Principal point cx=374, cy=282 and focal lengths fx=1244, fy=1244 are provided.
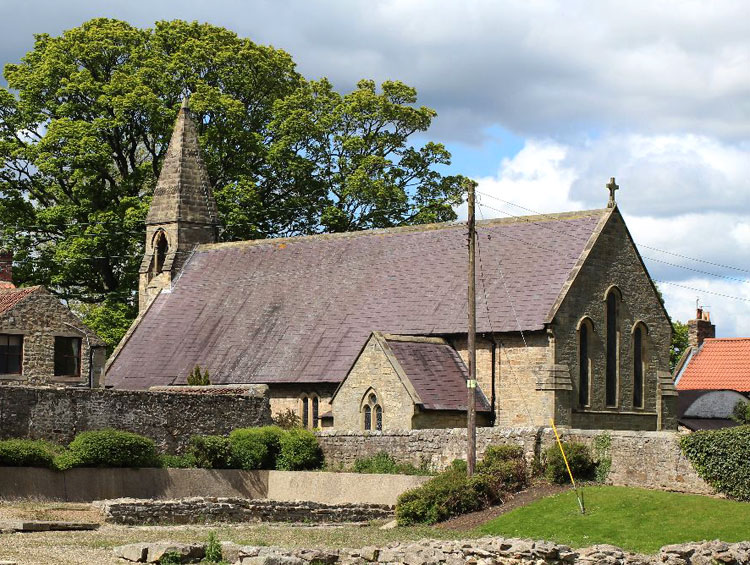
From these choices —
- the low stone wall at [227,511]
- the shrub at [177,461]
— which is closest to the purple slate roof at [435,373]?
the low stone wall at [227,511]

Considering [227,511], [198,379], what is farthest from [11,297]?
[227,511]

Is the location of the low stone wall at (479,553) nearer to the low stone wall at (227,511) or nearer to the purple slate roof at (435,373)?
the low stone wall at (227,511)

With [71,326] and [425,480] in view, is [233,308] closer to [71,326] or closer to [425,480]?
[71,326]

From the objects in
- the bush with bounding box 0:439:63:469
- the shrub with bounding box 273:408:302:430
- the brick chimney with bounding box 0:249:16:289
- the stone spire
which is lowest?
the bush with bounding box 0:439:63:469

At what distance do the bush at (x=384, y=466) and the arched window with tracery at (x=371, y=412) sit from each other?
6.57ft

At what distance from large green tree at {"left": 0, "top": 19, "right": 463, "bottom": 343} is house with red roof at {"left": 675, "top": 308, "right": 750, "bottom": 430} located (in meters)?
14.1

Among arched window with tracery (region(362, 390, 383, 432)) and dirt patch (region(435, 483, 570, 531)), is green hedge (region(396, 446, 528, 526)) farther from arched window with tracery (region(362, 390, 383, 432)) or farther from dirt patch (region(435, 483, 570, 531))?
arched window with tracery (region(362, 390, 383, 432))

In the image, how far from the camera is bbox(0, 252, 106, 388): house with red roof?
43688mm

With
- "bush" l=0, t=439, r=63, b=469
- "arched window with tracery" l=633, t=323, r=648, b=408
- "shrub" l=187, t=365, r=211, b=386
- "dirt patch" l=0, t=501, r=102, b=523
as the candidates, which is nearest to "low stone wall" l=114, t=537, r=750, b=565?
"dirt patch" l=0, t=501, r=102, b=523

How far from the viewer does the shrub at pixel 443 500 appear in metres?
30.0

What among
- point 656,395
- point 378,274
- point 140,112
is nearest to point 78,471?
point 378,274

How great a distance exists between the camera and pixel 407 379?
126ft

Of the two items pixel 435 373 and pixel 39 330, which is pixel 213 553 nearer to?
pixel 435 373

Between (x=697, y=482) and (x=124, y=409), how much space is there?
55.1 ft
